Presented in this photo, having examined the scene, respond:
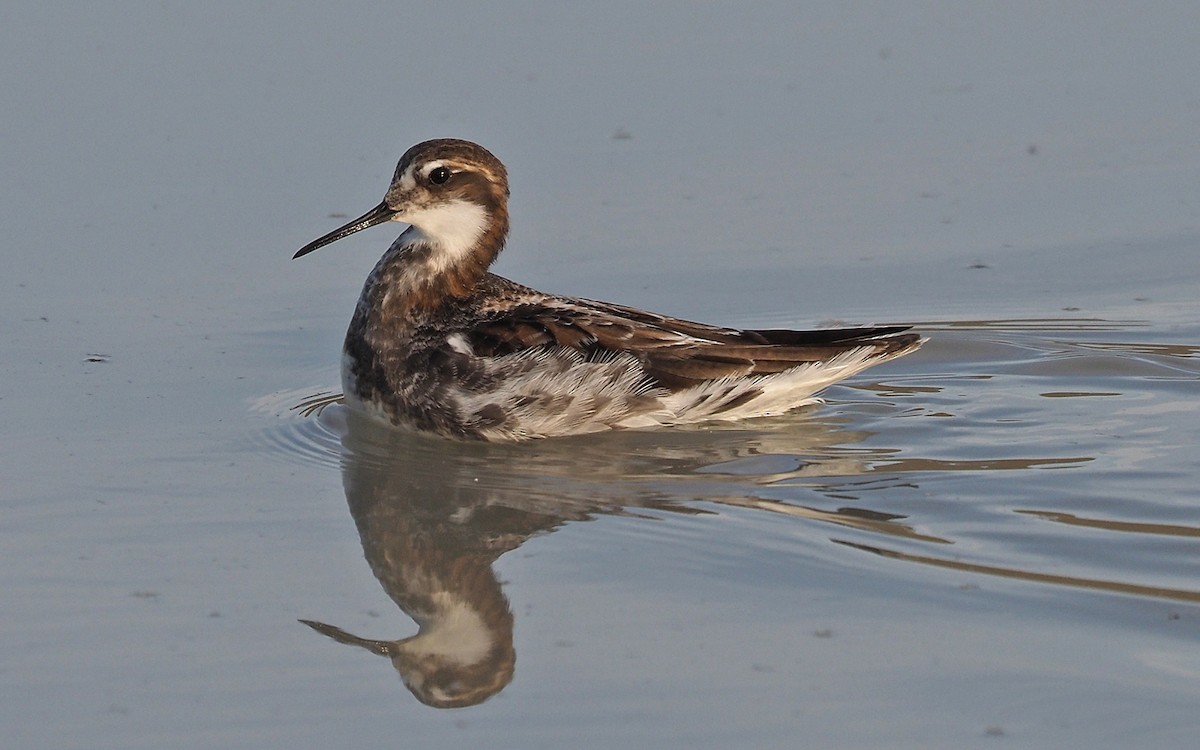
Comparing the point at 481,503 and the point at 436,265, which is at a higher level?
the point at 436,265

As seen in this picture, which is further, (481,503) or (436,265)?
(436,265)

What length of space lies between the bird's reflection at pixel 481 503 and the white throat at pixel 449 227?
1.03 metres

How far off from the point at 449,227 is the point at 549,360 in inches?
43.2

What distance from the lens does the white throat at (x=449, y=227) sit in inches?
390

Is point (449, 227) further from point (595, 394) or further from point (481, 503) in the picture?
point (481, 503)

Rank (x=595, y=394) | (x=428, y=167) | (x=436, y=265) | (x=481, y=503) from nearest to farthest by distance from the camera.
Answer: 1. (x=481, y=503)
2. (x=595, y=394)
3. (x=428, y=167)
4. (x=436, y=265)

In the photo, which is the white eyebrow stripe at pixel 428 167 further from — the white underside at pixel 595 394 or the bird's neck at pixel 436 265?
the white underside at pixel 595 394

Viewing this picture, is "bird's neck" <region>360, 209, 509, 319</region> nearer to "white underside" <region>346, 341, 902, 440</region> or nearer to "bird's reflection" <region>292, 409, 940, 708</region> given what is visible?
"white underside" <region>346, 341, 902, 440</region>

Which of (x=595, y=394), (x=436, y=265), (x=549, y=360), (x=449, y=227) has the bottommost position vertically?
(x=595, y=394)

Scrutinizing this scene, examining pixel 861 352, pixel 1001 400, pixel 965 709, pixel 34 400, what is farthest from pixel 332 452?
pixel 965 709

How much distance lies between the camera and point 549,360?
9.32 meters

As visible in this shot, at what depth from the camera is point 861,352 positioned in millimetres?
9344

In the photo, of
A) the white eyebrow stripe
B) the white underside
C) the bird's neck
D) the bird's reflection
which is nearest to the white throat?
the bird's neck

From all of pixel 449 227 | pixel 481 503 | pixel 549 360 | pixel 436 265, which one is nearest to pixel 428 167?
pixel 449 227
